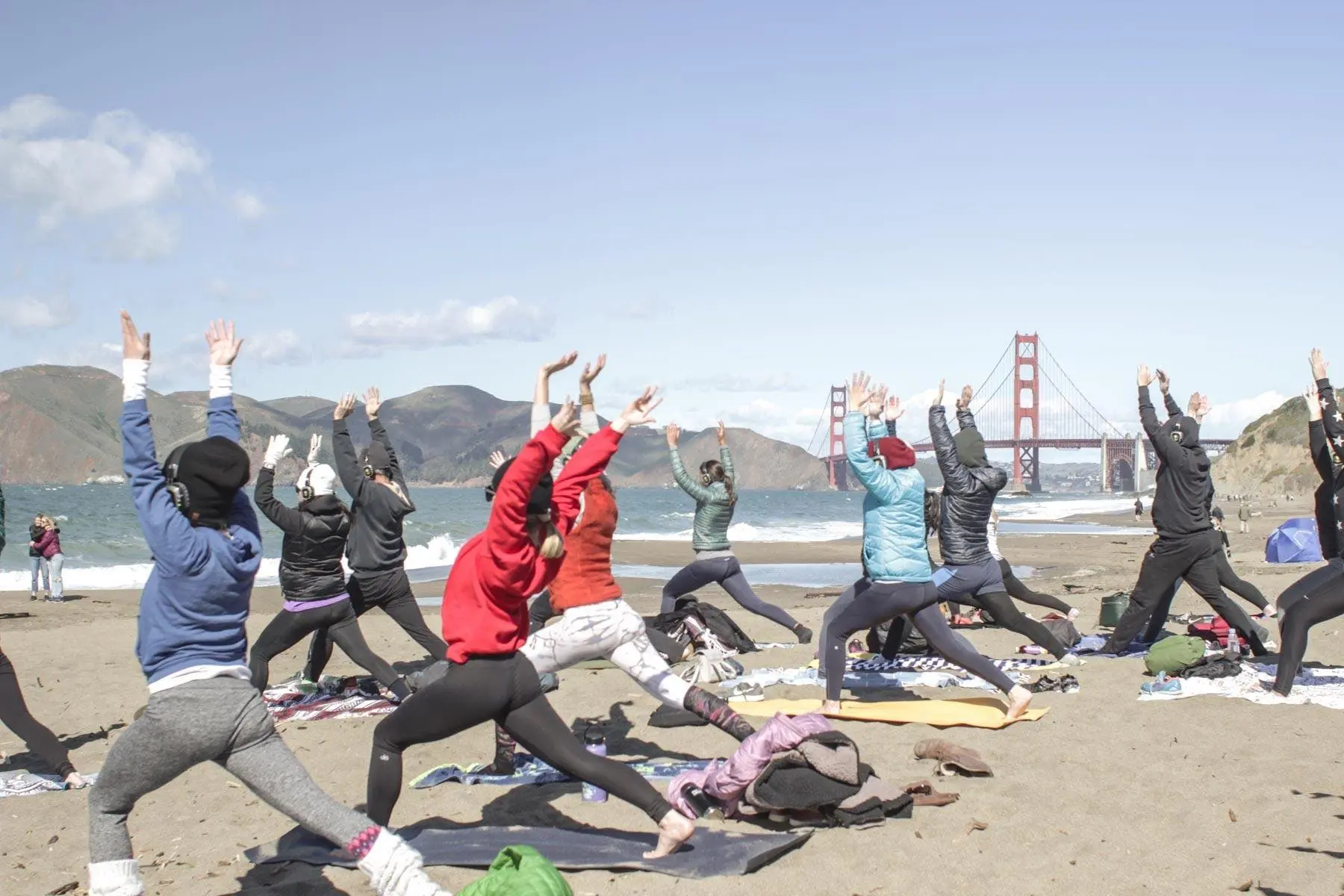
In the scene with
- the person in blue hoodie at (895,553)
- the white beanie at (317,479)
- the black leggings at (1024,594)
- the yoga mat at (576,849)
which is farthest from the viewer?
the black leggings at (1024,594)

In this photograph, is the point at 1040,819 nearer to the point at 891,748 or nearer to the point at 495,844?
the point at 891,748

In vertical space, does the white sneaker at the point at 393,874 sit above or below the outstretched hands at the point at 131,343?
below

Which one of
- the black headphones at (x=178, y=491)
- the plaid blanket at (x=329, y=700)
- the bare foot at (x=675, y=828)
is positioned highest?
the black headphones at (x=178, y=491)

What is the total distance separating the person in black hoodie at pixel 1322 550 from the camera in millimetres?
7090

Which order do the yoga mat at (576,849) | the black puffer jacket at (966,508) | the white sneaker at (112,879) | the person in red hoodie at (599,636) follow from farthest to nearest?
the black puffer jacket at (966,508) < the person in red hoodie at (599,636) < the yoga mat at (576,849) < the white sneaker at (112,879)

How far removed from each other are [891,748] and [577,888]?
266 centimetres

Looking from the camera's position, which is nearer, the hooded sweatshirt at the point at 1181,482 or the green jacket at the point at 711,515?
the hooded sweatshirt at the point at 1181,482

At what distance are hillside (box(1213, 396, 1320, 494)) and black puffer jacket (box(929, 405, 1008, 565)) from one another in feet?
224

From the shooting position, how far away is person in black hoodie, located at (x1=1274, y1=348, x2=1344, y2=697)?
7090 millimetres

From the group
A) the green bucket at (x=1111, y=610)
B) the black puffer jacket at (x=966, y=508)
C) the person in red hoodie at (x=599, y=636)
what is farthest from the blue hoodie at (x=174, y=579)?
the green bucket at (x=1111, y=610)

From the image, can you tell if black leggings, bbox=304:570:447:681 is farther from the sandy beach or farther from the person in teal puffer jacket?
the person in teal puffer jacket

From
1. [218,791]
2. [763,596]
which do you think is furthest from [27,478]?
[218,791]

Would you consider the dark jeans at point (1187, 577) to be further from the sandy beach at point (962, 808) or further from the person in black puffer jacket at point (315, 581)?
the person in black puffer jacket at point (315, 581)

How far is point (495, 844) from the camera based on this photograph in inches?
196
